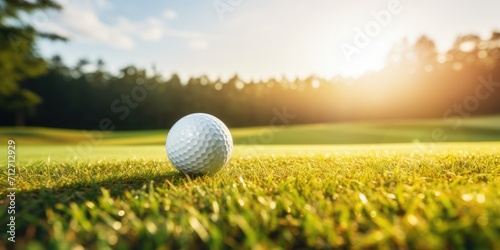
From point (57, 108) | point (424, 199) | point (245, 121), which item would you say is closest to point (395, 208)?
Answer: point (424, 199)

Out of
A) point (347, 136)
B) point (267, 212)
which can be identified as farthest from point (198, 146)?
point (347, 136)

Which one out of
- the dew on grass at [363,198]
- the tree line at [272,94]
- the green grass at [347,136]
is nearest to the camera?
the dew on grass at [363,198]

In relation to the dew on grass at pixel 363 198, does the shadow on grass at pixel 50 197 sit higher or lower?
lower

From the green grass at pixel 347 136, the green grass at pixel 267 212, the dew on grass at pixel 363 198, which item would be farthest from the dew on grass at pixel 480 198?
the green grass at pixel 347 136

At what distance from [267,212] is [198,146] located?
2039 mm

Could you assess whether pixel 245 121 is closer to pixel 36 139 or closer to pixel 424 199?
pixel 36 139

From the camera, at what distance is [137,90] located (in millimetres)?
53625

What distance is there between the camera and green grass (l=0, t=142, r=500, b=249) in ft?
Answer: 6.00

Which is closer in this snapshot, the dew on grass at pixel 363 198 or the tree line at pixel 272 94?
the dew on grass at pixel 363 198

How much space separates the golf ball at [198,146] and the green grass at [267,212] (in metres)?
0.44

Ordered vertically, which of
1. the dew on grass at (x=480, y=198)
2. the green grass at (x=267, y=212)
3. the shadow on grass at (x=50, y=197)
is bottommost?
the shadow on grass at (x=50, y=197)

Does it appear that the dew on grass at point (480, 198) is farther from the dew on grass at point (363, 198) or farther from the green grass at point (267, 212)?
the dew on grass at point (363, 198)

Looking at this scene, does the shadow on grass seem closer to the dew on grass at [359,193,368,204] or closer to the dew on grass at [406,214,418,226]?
the dew on grass at [359,193,368,204]

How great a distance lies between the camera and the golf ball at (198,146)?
161 inches
